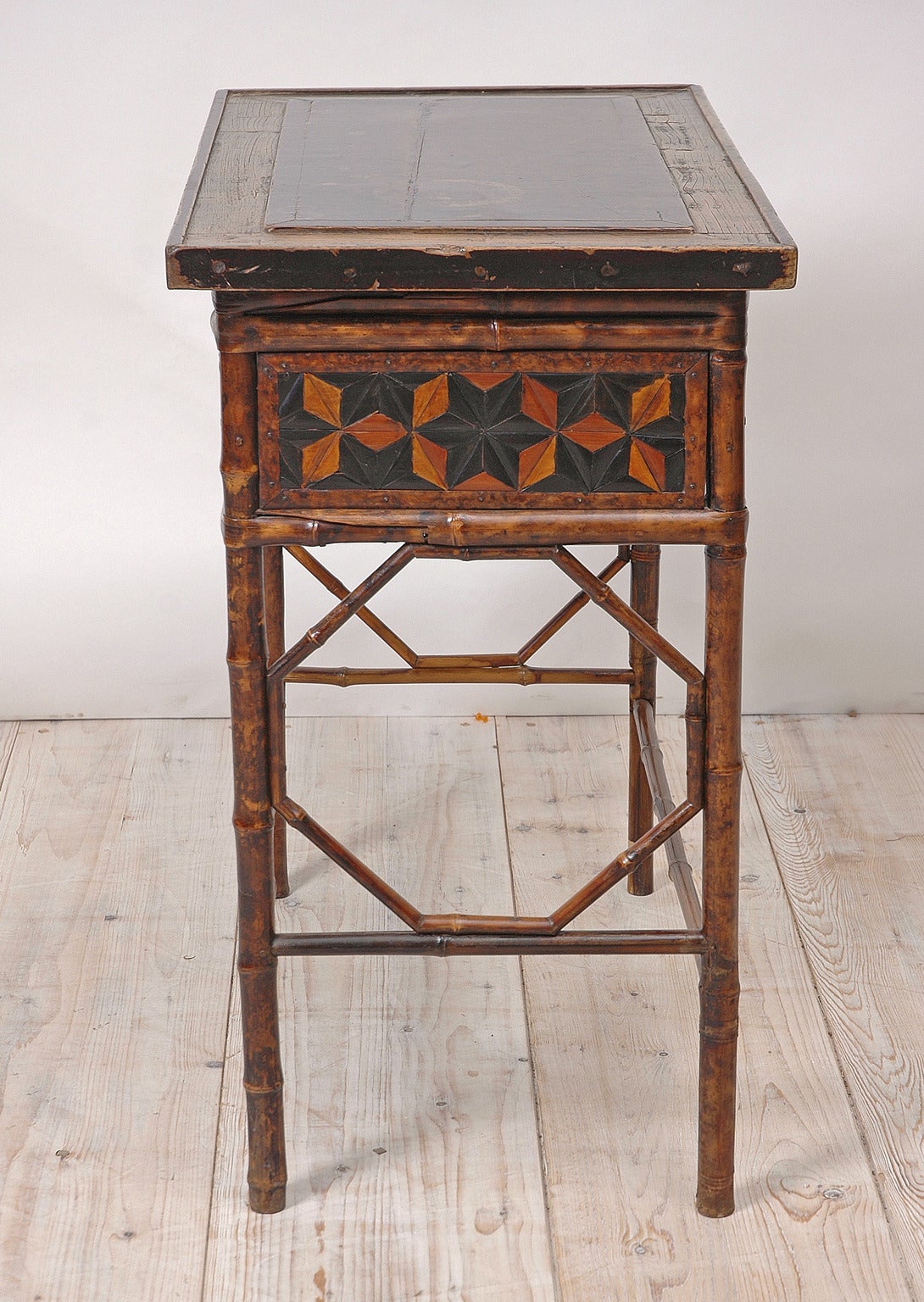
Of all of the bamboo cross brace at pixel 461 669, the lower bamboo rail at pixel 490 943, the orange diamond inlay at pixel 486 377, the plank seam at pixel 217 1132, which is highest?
the orange diamond inlay at pixel 486 377

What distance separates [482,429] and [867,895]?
996mm

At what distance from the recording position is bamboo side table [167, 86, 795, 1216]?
1.14m

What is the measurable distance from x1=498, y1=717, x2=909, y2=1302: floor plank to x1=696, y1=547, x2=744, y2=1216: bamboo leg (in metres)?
0.06

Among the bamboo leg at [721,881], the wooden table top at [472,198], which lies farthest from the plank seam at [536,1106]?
the wooden table top at [472,198]

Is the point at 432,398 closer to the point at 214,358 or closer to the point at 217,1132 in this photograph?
the point at 217,1132

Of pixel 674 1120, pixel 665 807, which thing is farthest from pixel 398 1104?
pixel 665 807

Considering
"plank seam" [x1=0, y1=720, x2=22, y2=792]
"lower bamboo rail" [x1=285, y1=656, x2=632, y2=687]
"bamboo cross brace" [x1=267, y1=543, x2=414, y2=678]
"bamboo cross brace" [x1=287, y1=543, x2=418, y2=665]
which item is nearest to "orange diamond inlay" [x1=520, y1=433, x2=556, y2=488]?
"bamboo cross brace" [x1=267, y1=543, x2=414, y2=678]

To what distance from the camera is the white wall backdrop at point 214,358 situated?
2061mm

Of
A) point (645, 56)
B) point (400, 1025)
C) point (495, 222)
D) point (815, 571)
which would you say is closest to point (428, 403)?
point (495, 222)

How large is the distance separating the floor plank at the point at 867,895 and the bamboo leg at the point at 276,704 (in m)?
0.66

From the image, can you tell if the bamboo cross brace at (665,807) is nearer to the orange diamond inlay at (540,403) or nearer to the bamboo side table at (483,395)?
the bamboo side table at (483,395)

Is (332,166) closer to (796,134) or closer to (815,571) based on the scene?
(796,134)

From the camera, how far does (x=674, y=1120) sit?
154cm

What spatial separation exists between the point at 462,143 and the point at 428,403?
37 cm
